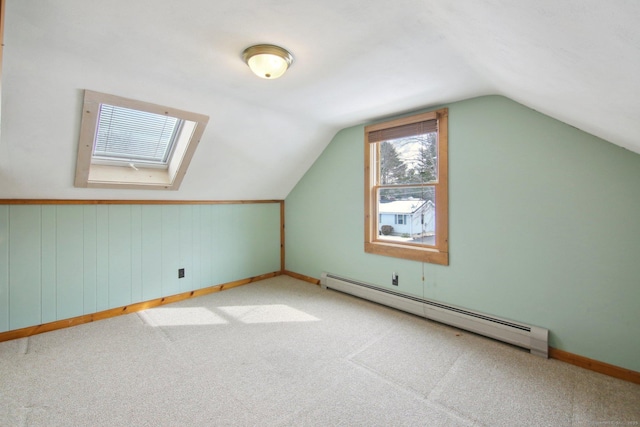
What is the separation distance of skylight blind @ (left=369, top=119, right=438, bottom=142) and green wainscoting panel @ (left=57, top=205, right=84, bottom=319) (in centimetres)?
312

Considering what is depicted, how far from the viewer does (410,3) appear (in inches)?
55.3

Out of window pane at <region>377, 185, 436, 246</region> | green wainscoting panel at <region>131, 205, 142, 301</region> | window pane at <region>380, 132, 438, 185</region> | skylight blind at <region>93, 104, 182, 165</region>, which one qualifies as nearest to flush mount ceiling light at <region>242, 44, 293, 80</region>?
skylight blind at <region>93, 104, 182, 165</region>

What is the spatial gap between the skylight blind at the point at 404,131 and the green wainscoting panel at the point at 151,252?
8.54 ft

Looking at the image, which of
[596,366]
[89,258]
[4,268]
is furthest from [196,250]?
[596,366]

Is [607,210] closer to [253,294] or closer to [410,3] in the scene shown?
[410,3]

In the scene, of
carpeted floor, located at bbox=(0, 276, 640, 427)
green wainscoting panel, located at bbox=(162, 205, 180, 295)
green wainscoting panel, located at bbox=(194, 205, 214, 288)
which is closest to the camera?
carpeted floor, located at bbox=(0, 276, 640, 427)

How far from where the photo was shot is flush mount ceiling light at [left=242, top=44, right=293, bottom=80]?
1795 millimetres

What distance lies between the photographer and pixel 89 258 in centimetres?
298

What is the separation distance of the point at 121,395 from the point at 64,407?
0.28 meters

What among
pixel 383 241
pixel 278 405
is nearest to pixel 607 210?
pixel 383 241

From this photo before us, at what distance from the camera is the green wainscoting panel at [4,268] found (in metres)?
2.54

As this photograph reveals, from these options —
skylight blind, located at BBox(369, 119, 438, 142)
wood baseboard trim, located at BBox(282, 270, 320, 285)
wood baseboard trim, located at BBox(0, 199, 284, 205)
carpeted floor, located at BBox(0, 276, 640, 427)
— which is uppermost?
skylight blind, located at BBox(369, 119, 438, 142)

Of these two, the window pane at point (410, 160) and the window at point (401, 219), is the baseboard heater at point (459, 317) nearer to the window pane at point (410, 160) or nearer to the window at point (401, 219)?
the window at point (401, 219)

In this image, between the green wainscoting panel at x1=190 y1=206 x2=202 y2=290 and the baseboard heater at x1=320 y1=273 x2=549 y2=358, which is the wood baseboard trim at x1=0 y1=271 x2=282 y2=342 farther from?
the baseboard heater at x1=320 y1=273 x2=549 y2=358
